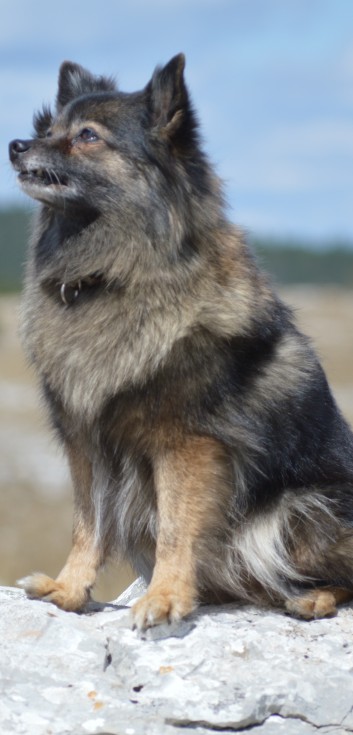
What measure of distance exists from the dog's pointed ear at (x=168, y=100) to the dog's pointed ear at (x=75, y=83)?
1.55 feet

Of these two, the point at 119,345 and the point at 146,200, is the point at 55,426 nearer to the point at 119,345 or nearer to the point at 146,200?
the point at 119,345

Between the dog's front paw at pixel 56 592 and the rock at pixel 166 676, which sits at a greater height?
the dog's front paw at pixel 56 592

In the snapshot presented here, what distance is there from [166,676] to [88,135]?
235cm

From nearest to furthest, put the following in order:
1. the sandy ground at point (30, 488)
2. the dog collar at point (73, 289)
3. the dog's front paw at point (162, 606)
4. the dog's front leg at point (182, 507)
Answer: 1. the dog's front paw at point (162, 606)
2. the dog's front leg at point (182, 507)
3. the dog collar at point (73, 289)
4. the sandy ground at point (30, 488)

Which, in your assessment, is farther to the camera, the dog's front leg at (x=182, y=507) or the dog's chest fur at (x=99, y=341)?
the dog's chest fur at (x=99, y=341)

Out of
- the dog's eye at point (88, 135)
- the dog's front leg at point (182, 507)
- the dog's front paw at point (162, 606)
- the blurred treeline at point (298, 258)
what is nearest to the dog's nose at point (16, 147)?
the dog's eye at point (88, 135)

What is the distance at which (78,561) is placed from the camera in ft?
16.7

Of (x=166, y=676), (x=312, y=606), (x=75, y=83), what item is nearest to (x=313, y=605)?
(x=312, y=606)

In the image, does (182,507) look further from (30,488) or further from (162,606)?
(30,488)

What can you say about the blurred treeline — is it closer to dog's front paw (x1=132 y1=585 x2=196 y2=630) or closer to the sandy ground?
the sandy ground

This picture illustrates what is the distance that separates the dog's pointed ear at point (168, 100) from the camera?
16.5ft

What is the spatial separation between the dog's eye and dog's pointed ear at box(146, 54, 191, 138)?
267 millimetres

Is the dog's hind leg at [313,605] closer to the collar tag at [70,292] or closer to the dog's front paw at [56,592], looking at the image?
the dog's front paw at [56,592]

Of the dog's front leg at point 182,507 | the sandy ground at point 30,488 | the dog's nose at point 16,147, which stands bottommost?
the sandy ground at point 30,488
